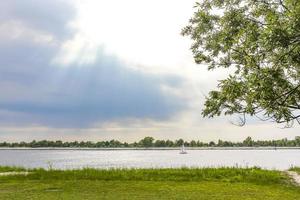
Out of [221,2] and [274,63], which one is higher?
[221,2]

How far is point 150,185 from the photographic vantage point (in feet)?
77.2

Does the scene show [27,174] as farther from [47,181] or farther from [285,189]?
[285,189]

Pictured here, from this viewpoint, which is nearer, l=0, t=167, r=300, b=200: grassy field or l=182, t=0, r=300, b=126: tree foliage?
l=182, t=0, r=300, b=126: tree foliage

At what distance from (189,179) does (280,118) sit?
1419 cm

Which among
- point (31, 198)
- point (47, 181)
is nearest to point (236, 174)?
point (47, 181)

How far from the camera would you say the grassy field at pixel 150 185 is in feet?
65.0

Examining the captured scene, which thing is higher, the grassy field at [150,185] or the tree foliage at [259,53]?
the tree foliage at [259,53]

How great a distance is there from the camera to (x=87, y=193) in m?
20.2

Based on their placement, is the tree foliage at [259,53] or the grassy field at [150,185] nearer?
the tree foliage at [259,53]

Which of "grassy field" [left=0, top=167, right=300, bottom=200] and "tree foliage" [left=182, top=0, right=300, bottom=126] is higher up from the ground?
"tree foliage" [left=182, top=0, right=300, bottom=126]

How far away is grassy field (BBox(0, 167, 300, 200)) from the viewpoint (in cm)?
1980

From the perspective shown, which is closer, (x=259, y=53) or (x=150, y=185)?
(x=259, y=53)

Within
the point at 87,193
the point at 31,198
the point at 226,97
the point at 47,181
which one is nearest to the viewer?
the point at 226,97

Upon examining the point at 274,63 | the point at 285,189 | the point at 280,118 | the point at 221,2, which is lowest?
the point at 285,189
